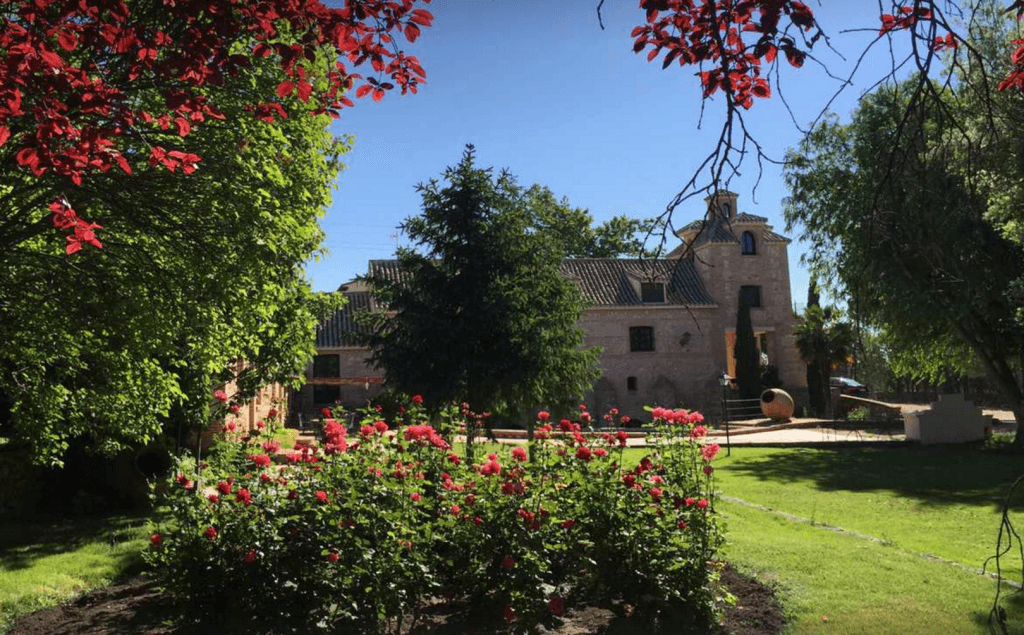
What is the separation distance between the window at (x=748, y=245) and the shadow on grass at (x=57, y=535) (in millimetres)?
34363

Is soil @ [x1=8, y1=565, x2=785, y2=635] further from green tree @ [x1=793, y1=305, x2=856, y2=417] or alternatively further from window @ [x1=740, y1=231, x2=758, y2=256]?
window @ [x1=740, y1=231, x2=758, y2=256]

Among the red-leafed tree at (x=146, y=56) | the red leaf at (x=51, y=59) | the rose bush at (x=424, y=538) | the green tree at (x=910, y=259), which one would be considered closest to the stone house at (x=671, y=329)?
the green tree at (x=910, y=259)

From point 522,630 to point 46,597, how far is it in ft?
16.9

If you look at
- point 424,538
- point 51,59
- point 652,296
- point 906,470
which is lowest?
point 906,470

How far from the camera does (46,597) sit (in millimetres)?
7793

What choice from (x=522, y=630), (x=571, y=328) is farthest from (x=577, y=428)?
(x=571, y=328)

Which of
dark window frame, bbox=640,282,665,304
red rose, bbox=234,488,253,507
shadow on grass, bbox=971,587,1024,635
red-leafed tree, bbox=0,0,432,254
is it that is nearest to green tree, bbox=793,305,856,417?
dark window frame, bbox=640,282,665,304

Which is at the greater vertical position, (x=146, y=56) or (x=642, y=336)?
(x=642, y=336)

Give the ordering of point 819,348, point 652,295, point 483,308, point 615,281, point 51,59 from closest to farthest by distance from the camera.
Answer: point 51,59 → point 483,308 → point 819,348 → point 652,295 → point 615,281

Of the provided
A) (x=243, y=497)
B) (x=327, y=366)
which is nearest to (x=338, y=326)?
(x=327, y=366)

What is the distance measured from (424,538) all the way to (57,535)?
26.9 feet

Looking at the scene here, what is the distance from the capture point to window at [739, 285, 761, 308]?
4059 cm

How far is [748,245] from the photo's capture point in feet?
136

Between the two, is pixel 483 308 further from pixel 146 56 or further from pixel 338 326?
pixel 338 326
